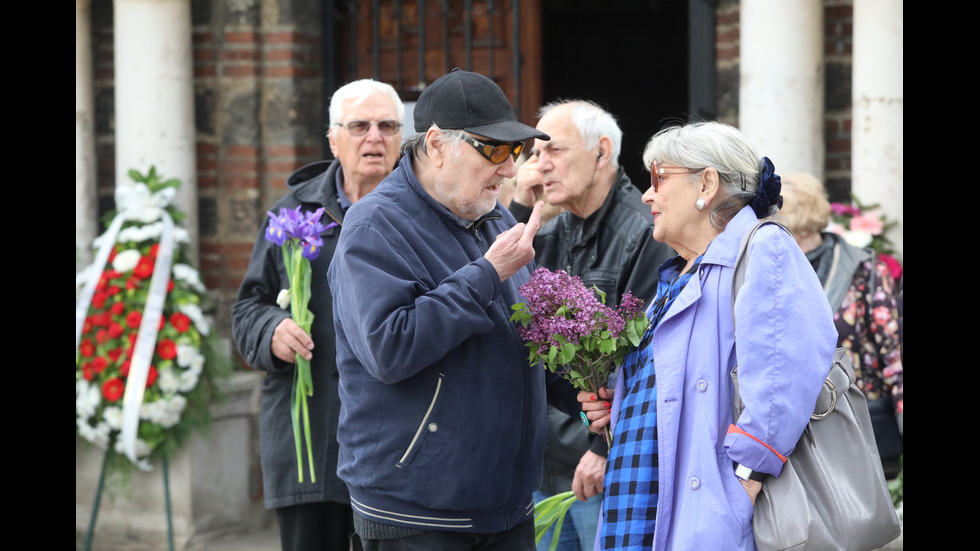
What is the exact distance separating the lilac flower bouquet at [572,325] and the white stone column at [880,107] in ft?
7.89

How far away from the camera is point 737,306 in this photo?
7.46 feet

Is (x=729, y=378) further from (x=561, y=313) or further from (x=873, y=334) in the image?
(x=873, y=334)

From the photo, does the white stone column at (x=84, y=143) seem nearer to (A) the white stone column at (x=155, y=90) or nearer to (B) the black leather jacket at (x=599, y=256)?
(A) the white stone column at (x=155, y=90)

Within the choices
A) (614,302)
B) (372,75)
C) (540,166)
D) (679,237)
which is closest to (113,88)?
(372,75)

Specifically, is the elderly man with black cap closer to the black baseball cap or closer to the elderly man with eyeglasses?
the black baseball cap

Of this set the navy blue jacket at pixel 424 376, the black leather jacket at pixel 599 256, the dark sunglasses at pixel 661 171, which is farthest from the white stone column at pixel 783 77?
the navy blue jacket at pixel 424 376

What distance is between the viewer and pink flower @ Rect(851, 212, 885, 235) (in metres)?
4.54

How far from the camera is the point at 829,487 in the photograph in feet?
7.27

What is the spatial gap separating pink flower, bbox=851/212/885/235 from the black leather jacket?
1515 mm

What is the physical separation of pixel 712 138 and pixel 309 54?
11.4 ft

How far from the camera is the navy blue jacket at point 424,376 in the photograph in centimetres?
239

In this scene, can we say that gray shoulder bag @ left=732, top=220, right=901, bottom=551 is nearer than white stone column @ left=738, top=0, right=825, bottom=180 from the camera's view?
Yes

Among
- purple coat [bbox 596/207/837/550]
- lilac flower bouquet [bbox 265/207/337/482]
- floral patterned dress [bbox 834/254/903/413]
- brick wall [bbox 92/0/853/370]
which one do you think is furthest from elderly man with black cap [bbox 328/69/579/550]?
brick wall [bbox 92/0/853/370]

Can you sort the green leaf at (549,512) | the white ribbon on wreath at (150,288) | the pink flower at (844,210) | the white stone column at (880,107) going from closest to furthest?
1. the green leaf at (549,512)
2. the white stone column at (880,107)
3. the pink flower at (844,210)
4. the white ribbon on wreath at (150,288)
